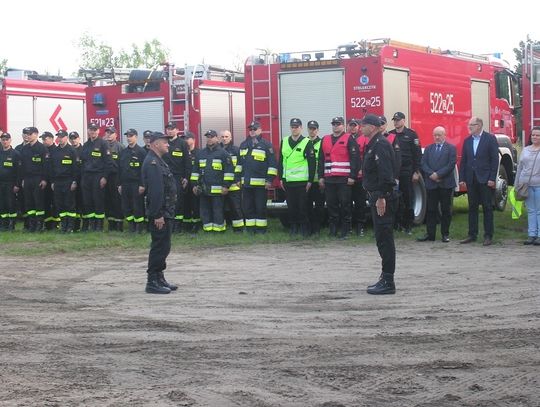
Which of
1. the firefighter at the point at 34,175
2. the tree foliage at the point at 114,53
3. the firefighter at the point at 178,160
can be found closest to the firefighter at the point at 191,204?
the firefighter at the point at 178,160

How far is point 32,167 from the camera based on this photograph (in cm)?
1831

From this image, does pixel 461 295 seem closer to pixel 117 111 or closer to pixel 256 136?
pixel 256 136

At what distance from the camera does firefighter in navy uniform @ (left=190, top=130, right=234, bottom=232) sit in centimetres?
1686

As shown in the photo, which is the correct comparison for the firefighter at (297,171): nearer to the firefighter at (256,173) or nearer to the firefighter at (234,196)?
the firefighter at (256,173)

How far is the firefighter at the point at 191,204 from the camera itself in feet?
57.0

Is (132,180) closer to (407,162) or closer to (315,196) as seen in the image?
(315,196)

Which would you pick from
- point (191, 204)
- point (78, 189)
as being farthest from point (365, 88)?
point (78, 189)

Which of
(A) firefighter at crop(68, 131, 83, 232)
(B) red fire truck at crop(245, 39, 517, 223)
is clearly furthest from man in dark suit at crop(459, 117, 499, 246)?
(A) firefighter at crop(68, 131, 83, 232)

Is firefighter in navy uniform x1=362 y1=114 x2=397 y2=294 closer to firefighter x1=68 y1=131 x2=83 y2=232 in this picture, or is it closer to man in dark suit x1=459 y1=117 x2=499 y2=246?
man in dark suit x1=459 y1=117 x2=499 y2=246

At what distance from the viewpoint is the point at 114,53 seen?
4772 centimetres

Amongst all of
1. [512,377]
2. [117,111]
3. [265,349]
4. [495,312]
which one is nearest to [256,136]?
[117,111]

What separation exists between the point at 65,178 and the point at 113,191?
924 millimetres

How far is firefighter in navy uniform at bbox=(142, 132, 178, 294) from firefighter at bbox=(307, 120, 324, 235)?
5.61m

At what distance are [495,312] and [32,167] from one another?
37.6ft
